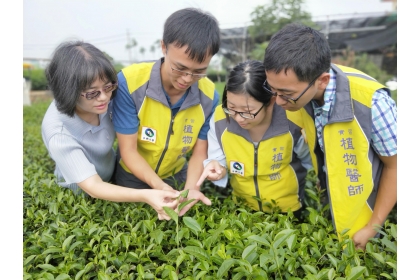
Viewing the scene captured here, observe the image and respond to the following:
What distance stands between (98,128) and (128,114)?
0.17m

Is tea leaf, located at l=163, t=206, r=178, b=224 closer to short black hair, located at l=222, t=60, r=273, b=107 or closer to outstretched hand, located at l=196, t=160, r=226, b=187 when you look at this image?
outstretched hand, located at l=196, t=160, r=226, b=187

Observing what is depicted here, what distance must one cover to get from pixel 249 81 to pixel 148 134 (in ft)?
2.20

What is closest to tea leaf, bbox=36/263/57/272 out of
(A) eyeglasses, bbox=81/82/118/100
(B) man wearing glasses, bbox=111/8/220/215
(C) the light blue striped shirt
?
(B) man wearing glasses, bbox=111/8/220/215


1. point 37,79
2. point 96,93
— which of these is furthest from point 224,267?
point 37,79

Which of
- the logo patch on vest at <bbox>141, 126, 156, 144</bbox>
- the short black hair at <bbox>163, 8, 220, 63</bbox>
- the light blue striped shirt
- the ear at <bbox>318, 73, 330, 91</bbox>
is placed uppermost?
the short black hair at <bbox>163, 8, 220, 63</bbox>

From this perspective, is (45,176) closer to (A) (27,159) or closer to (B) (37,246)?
(A) (27,159)

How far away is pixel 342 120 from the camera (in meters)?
1.56

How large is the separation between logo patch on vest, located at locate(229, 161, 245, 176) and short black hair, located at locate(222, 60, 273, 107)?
0.37 meters

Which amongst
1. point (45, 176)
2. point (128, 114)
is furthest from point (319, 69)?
point (45, 176)

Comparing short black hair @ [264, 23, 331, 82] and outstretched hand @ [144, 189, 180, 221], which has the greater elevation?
short black hair @ [264, 23, 331, 82]

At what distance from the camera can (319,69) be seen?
1503 mm

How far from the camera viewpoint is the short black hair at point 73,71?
1.66 metres

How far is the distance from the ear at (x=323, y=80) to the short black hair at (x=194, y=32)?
0.52m

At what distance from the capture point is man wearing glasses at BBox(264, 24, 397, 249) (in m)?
1.49
